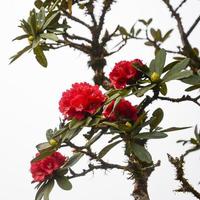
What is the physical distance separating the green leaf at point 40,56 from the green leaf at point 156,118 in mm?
475

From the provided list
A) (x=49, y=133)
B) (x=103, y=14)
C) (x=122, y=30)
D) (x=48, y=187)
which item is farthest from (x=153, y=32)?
(x=48, y=187)

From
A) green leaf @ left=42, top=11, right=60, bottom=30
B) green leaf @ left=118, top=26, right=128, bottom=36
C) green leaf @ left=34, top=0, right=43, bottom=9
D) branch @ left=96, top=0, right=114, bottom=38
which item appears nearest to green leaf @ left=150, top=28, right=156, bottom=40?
green leaf @ left=118, top=26, right=128, bottom=36

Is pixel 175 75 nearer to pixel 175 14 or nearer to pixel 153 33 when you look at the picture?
pixel 175 14

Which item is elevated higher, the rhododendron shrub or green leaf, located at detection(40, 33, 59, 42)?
green leaf, located at detection(40, 33, 59, 42)

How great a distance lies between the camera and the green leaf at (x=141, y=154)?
1001mm

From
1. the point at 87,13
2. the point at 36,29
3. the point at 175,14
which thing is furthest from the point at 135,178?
the point at 87,13

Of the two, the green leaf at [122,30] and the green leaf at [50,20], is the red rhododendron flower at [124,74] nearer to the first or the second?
the green leaf at [50,20]

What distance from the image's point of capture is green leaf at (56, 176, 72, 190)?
3.97 ft

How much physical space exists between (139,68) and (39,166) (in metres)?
0.50

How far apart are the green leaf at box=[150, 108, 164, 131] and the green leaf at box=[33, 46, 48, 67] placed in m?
0.47

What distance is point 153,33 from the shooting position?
206 centimetres

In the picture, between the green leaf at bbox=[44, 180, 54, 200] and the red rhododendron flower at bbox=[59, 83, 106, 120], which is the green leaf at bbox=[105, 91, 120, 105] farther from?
the green leaf at bbox=[44, 180, 54, 200]

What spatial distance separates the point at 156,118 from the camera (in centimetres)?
107

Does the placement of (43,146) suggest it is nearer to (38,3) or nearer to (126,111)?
Answer: (126,111)
